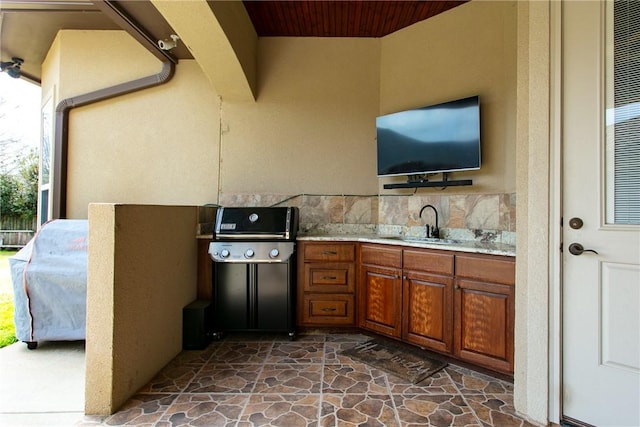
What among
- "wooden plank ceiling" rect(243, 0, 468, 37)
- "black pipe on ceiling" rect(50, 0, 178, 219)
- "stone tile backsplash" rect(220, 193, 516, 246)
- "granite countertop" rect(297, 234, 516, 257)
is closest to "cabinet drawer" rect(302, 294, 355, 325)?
"granite countertop" rect(297, 234, 516, 257)

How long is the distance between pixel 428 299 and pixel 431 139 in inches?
57.8

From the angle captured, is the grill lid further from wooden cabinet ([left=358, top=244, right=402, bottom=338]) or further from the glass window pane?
the glass window pane

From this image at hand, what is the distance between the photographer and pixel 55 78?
3.66 m

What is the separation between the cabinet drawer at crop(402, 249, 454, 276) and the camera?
7.32 ft

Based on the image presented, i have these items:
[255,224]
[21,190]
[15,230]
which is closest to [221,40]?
[255,224]

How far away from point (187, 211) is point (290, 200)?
1145 mm

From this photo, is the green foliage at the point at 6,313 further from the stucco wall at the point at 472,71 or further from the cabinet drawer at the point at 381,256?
the stucco wall at the point at 472,71

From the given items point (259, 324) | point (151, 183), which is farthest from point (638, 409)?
point (151, 183)

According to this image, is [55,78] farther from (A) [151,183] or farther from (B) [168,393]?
(B) [168,393]

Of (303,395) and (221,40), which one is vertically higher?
(221,40)

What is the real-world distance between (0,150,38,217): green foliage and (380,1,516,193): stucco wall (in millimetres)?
6841

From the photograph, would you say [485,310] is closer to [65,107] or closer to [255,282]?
[255,282]

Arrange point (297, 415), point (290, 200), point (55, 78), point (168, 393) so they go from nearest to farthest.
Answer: point (297, 415)
point (168, 393)
point (290, 200)
point (55, 78)

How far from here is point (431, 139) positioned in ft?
9.21
